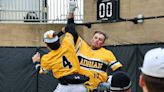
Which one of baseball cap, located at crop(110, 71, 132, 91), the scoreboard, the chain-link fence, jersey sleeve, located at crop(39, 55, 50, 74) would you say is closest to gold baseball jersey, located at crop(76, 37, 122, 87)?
jersey sleeve, located at crop(39, 55, 50, 74)

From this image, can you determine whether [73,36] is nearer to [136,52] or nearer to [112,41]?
[136,52]

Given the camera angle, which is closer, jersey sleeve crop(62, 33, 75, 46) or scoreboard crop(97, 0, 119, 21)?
jersey sleeve crop(62, 33, 75, 46)

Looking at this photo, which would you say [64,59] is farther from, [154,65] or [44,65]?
[154,65]

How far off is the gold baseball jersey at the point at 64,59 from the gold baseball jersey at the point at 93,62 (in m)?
0.29

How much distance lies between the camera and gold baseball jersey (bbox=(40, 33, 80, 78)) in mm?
6664

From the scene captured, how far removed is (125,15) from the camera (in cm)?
1192

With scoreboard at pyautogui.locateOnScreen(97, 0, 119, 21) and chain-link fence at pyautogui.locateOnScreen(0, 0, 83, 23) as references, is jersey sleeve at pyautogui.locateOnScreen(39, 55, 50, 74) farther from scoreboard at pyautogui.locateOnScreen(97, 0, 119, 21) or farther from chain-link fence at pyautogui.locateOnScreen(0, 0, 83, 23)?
A: chain-link fence at pyautogui.locateOnScreen(0, 0, 83, 23)

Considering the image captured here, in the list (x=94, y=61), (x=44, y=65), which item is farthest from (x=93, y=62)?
(x=44, y=65)

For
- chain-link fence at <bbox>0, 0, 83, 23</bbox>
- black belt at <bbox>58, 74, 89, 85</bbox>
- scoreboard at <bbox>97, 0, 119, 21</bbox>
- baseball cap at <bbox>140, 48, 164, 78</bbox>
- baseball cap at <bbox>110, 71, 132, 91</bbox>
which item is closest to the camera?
baseball cap at <bbox>140, 48, 164, 78</bbox>

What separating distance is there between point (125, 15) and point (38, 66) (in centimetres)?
534

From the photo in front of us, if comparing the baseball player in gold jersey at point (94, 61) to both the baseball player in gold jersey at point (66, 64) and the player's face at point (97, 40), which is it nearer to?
the player's face at point (97, 40)

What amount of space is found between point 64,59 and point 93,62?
558 millimetres

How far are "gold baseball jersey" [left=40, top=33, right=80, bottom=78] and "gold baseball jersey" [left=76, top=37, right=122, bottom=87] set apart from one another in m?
0.29

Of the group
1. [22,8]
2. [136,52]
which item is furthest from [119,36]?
[22,8]
